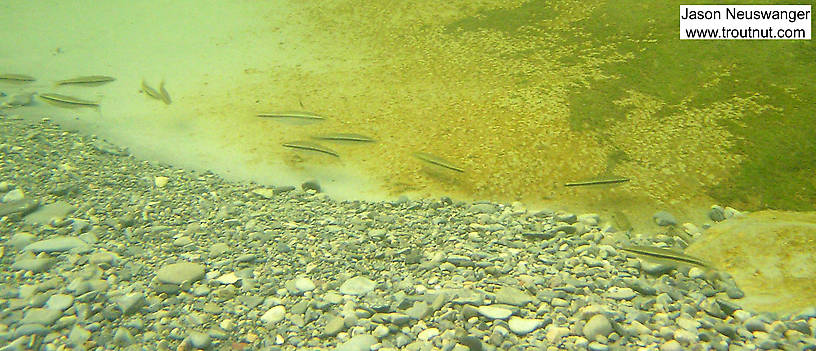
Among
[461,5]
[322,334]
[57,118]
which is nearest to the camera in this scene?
[322,334]

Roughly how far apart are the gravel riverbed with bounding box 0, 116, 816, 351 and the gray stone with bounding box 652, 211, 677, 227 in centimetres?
20

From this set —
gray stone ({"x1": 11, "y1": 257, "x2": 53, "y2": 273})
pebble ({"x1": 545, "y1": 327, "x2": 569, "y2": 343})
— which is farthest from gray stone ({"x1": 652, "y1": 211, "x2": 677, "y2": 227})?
gray stone ({"x1": 11, "y1": 257, "x2": 53, "y2": 273})

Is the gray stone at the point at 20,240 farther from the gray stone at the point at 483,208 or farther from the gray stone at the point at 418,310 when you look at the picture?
the gray stone at the point at 483,208

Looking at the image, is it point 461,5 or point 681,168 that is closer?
point 681,168

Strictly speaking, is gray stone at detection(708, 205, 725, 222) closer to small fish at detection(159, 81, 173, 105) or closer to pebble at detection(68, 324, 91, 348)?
pebble at detection(68, 324, 91, 348)

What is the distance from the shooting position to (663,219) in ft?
10.1

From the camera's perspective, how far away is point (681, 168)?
11.1 feet

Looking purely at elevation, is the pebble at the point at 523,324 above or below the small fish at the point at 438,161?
below

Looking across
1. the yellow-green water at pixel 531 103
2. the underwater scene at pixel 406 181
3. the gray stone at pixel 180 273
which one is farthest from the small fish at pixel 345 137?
the gray stone at pixel 180 273

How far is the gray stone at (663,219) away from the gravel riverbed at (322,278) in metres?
0.20

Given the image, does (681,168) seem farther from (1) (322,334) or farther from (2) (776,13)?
(1) (322,334)

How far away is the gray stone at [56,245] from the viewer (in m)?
2.46

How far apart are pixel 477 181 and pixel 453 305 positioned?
140 cm

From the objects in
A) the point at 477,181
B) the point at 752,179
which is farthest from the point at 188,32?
the point at 752,179
